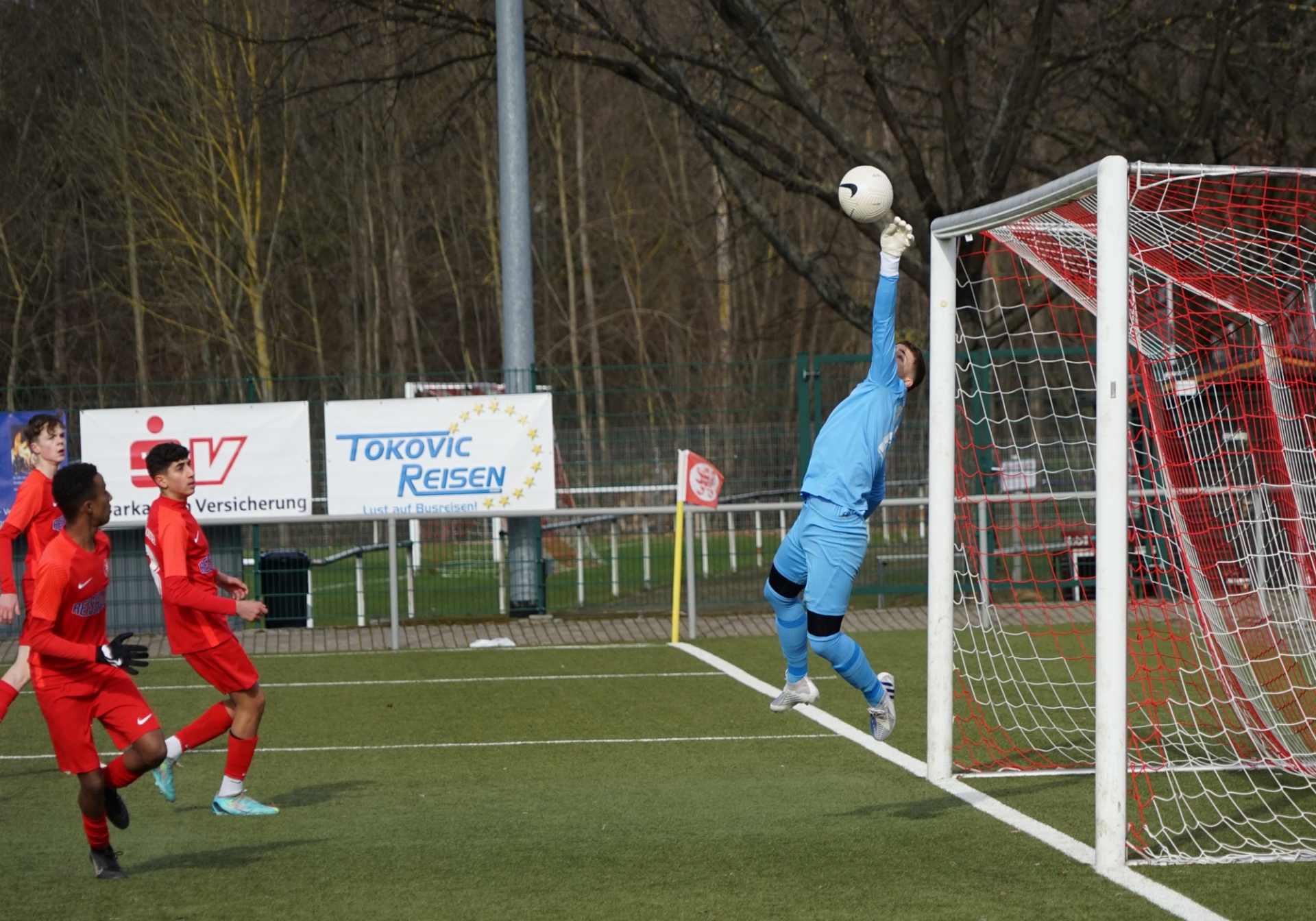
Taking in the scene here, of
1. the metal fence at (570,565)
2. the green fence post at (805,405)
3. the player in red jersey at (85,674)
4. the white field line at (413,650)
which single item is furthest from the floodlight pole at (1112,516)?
the green fence post at (805,405)

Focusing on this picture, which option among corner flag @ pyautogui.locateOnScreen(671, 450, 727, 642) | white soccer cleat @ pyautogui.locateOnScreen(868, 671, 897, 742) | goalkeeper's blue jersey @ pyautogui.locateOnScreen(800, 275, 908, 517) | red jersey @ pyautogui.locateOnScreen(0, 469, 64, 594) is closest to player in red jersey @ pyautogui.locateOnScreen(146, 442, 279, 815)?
red jersey @ pyautogui.locateOnScreen(0, 469, 64, 594)

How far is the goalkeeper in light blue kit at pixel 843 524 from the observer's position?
6.58 meters

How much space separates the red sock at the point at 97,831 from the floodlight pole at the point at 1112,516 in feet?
13.2

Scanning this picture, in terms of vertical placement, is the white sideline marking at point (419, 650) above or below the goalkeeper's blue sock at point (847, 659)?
below

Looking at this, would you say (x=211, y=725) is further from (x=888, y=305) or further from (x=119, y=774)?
(x=888, y=305)

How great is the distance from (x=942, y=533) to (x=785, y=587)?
100 cm

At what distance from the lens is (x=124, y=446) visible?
47.2 feet

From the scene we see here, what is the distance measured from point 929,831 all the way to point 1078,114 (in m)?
19.8

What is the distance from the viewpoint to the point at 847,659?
21.9ft

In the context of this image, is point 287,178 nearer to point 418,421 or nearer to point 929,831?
point 418,421

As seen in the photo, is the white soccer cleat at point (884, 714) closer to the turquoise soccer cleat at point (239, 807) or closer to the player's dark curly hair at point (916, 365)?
the player's dark curly hair at point (916, 365)

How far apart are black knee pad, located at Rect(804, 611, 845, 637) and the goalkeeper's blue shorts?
0.02 m

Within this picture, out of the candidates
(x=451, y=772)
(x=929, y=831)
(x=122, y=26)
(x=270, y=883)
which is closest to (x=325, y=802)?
(x=451, y=772)

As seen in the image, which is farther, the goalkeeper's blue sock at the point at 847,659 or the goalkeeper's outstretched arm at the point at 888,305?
the goalkeeper's blue sock at the point at 847,659
